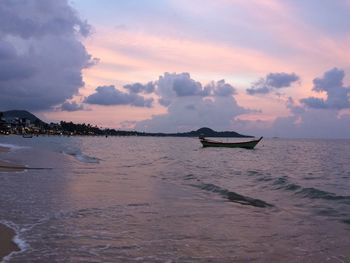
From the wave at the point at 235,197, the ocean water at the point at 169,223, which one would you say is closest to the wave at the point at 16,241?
the ocean water at the point at 169,223

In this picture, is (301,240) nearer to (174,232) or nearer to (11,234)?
(174,232)

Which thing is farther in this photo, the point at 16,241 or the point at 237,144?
the point at 237,144

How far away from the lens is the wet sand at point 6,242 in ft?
27.5

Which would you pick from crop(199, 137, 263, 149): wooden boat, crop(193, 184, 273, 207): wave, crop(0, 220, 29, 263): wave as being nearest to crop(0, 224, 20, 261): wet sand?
crop(0, 220, 29, 263): wave

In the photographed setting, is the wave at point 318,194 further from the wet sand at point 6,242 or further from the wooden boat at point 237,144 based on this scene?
the wooden boat at point 237,144

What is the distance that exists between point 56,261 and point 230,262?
3.31m

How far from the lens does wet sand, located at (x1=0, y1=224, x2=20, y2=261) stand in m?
8.38

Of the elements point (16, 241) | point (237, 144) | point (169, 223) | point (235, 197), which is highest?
point (237, 144)

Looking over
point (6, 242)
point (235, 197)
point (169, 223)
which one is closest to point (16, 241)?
point (6, 242)

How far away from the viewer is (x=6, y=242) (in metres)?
9.10

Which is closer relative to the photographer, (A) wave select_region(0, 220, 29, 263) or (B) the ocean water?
(A) wave select_region(0, 220, 29, 263)

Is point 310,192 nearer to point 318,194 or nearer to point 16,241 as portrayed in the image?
point 318,194

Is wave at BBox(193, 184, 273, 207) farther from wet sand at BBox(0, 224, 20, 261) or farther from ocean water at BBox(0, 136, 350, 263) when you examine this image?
wet sand at BBox(0, 224, 20, 261)

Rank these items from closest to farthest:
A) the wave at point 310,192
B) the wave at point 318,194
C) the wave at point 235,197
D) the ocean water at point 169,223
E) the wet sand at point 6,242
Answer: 1. the wet sand at point 6,242
2. the ocean water at point 169,223
3. the wave at point 235,197
4. the wave at point 318,194
5. the wave at point 310,192
